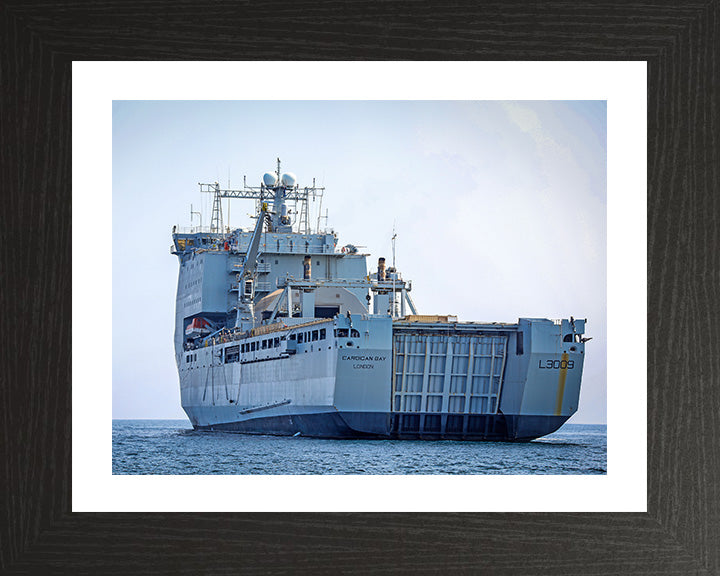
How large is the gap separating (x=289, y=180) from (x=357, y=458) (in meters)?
12.9

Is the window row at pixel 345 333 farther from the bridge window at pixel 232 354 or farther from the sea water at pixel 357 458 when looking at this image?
the bridge window at pixel 232 354

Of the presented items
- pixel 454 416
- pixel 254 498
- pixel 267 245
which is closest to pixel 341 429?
pixel 454 416

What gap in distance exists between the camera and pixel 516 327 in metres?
22.8

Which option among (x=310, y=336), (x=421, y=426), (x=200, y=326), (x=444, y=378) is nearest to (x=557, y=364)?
(x=444, y=378)

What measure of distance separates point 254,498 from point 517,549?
6.47 ft

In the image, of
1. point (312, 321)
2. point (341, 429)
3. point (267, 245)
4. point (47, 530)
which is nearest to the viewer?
point (47, 530)

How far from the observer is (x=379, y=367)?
21.9 m

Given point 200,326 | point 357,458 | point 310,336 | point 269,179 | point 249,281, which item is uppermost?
point 269,179

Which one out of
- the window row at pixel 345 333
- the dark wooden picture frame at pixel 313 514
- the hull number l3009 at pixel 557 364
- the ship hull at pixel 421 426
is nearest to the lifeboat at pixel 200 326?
the ship hull at pixel 421 426

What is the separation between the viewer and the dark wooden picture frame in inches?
344

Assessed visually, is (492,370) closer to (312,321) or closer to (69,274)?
(312,321)

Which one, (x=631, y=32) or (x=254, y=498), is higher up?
(x=631, y=32)

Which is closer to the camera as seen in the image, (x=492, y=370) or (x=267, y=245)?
(x=492, y=370)

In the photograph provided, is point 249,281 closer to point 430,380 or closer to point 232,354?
point 232,354
